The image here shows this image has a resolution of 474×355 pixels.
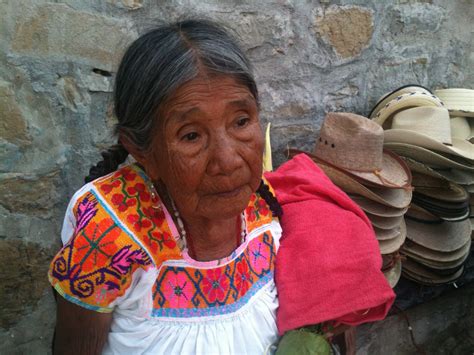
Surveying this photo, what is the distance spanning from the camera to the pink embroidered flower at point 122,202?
3.91 feet

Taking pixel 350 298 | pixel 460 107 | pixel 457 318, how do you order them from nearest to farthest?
pixel 350 298
pixel 460 107
pixel 457 318

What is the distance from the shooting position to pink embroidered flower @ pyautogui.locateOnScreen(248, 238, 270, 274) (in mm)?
1412

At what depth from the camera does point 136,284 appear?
4.03 ft

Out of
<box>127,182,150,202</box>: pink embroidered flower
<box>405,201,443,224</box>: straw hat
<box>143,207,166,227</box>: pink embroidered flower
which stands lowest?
<box>405,201,443,224</box>: straw hat

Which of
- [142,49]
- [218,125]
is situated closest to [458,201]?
[218,125]

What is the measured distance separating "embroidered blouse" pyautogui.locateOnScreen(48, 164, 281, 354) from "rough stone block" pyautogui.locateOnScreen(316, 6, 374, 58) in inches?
52.3

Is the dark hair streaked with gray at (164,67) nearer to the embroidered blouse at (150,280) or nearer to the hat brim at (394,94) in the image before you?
the embroidered blouse at (150,280)

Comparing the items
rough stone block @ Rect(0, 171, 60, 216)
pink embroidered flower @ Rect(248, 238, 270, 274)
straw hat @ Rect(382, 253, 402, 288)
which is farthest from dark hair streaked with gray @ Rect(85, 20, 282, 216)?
straw hat @ Rect(382, 253, 402, 288)

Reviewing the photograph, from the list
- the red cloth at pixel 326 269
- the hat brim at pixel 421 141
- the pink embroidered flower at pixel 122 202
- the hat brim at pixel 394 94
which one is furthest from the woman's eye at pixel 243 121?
the hat brim at pixel 394 94

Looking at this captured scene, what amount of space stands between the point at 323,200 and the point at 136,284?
2.32ft

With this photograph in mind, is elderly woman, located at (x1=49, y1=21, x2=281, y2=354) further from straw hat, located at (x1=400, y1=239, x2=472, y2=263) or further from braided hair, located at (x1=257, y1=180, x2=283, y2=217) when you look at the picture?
straw hat, located at (x1=400, y1=239, x2=472, y2=263)

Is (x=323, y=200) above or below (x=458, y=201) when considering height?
above

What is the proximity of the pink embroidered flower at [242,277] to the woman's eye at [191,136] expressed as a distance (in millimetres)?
440

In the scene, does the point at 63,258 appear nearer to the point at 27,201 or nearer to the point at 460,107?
the point at 27,201
